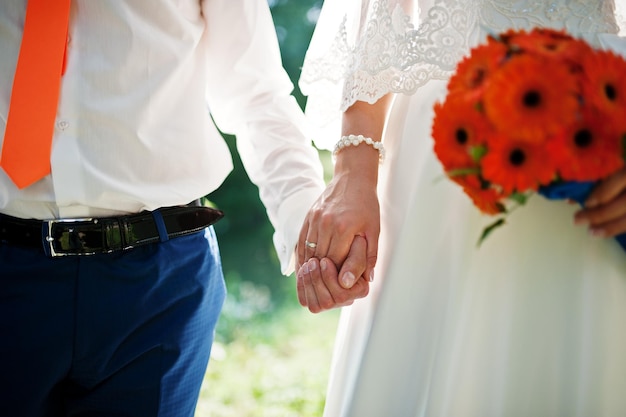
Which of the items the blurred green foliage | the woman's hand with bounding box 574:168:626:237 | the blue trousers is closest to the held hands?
the blue trousers

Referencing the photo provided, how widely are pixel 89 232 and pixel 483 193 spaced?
0.94 m

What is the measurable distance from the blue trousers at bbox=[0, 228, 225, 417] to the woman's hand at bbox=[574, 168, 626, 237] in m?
0.96

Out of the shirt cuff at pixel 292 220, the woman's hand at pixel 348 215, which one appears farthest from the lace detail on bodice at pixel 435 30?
the shirt cuff at pixel 292 220

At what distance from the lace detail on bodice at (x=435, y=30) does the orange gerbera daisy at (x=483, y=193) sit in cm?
40

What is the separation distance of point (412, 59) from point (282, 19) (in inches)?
138

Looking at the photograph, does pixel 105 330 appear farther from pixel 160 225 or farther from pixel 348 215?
pixel 348 215

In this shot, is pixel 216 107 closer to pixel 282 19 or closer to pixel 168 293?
pixel 168 293

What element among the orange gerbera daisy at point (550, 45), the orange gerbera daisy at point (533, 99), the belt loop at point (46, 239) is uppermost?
the orange gerbera daisy at point (550, 45)

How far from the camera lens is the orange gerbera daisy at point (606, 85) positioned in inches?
35.6

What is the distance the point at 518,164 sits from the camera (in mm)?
922

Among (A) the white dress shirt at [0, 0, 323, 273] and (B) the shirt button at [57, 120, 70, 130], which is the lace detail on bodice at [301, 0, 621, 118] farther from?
(B) the shirt button at [57, 120, 70, 130]

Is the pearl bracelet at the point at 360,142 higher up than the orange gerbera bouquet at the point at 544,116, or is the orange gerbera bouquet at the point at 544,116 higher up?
the pearl bracelet at the point at 360,142

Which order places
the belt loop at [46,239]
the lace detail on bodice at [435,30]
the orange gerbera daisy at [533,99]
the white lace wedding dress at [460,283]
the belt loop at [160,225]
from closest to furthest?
the orange gerbera daisy at [533,99], the white lace wedding dress at [460,283], the lace detail on bodice at [435,30], the belt loop at [46,239], the belt loop at [160,225]

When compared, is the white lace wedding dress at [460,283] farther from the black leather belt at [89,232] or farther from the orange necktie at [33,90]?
the orange necktie at [33,90]
